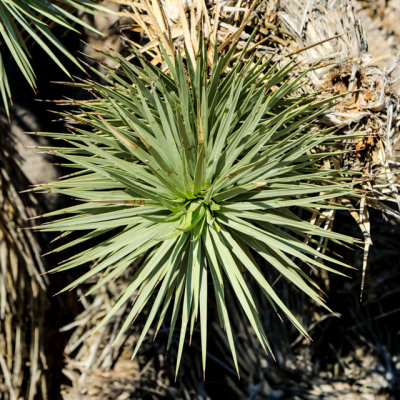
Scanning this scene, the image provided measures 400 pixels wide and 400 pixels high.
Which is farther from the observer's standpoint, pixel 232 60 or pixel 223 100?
pixel 232 60

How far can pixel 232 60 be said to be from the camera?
105cm

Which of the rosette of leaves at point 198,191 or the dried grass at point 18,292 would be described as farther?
the dried grass at point 18,292

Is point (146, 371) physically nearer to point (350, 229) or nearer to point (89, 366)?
point (89, 366)

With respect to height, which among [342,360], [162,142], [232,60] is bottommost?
[342,360]

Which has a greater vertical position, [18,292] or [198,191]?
[198,191]

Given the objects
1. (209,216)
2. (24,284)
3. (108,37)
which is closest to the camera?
(209,216)

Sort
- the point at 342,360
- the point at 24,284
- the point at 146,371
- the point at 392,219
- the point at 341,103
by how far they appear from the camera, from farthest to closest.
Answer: the point at 342,360 < the point at 146,371 < the point at 24,284 < the point at 392,219 < the point at 341,103

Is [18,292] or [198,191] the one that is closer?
[198,191]

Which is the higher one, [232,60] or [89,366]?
[232,60]

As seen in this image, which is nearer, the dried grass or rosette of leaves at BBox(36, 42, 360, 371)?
rosette of leaves at BBox(36, 42, 360, 371)

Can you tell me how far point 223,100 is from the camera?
0.95 m

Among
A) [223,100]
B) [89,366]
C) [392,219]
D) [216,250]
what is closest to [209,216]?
[216,250]

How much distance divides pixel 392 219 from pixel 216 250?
77cm

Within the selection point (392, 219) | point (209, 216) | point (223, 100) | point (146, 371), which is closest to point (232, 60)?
point (223, 100)
